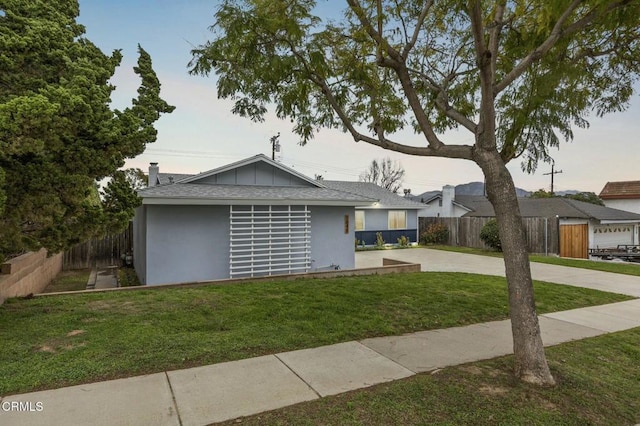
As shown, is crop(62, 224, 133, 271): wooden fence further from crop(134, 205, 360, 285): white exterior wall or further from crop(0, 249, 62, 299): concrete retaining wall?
crop(134, 205, 360, 285): white exterior wall

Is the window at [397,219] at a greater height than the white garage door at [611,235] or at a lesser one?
greater

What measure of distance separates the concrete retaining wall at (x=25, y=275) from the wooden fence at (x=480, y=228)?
59.1 ft

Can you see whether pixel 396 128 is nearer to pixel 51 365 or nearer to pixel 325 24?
pixel 325 24

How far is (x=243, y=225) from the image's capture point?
33.6ft

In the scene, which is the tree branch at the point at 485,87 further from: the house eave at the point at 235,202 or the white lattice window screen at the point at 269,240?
the white lattice window screen at the point at 269,240

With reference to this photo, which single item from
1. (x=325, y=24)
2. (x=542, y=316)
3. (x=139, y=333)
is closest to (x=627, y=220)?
(x=542, y=316)

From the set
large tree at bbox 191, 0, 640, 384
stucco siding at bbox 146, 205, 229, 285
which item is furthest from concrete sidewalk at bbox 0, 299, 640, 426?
stucco siding at bbox 146, 205, 229, 285

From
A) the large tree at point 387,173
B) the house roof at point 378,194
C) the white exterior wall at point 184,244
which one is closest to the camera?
the white exterior wall at point 184,244

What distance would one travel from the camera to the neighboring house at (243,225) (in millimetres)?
9164

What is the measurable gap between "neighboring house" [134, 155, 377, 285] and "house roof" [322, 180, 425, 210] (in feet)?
33.4

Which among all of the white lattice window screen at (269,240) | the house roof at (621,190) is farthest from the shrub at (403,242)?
the house roof at (621,190)

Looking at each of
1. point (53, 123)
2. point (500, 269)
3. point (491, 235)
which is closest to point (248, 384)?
point (53, 123)

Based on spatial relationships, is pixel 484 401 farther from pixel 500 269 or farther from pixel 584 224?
pixel 584 224

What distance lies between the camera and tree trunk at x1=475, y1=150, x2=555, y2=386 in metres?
3.65
